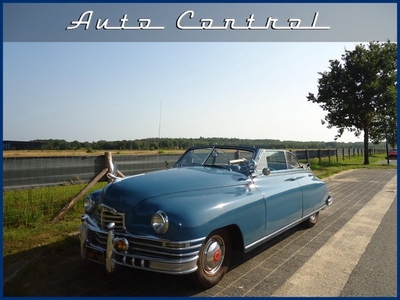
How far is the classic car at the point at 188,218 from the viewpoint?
2887 millimetres

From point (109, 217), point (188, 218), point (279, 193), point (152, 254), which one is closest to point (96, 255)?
point (109, 217)

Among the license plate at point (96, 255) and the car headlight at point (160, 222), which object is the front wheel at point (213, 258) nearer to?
the car headlight at point (160, 222)

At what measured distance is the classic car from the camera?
2.89m

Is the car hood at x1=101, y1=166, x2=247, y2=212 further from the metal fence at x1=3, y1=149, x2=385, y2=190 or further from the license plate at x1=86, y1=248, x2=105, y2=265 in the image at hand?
the metal fence at x1=3, y1=149, x2=385, y2=190

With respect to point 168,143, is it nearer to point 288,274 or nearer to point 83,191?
point 83,191

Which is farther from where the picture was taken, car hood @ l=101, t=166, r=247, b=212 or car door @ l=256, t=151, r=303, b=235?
car door @ l=256, t=151, r=303, b=235

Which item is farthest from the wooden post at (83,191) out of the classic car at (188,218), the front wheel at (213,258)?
the front wheel at (213,258)

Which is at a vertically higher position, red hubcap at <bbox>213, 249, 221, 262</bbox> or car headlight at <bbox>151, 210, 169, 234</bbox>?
car headlight at <bbox>151, 210, 169, 234</bbox>

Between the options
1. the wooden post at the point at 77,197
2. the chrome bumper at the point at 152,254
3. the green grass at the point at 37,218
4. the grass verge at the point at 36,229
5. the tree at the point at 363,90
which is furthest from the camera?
the tree at the point at 363,90

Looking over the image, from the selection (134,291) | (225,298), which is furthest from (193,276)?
(134,291)

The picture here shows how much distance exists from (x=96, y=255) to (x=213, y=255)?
1264 mm

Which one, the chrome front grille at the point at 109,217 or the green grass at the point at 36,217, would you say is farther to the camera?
the green grass at the point at 36,217

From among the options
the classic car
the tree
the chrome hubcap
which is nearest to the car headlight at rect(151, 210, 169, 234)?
the classic car

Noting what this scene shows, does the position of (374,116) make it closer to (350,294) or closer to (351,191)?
(351,191)
